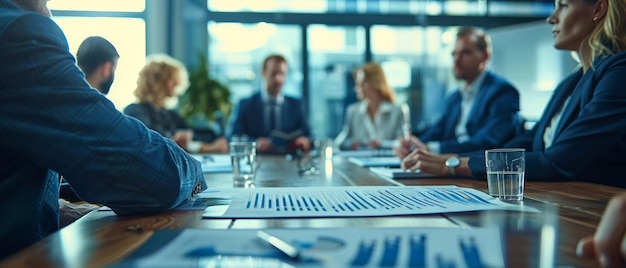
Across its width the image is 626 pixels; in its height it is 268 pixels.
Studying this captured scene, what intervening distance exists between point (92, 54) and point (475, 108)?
203 centimetres

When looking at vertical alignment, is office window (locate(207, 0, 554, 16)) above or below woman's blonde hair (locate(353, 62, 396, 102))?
above

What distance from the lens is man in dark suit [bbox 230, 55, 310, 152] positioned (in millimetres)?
4715

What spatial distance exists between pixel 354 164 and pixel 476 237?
1.63 metres

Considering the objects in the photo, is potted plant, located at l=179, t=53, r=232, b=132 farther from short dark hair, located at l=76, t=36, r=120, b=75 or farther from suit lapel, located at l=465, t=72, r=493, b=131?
suit lapel, located at l=465, t=72, r=493, b=131

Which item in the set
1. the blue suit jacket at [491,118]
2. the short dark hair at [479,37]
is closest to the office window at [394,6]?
the short dark hair at [479,37]

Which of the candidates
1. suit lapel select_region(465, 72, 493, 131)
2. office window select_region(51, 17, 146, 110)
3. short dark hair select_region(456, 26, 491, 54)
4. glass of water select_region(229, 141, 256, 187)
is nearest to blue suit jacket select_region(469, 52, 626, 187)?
glass of water select_region(229, 141, 256, 187)

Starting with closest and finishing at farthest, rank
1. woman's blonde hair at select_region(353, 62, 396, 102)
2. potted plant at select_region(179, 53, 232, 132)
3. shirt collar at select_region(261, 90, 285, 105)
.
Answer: woman's blonde hair at select_region(353, 62, 396, 102) < shirt collar at select_region(261, 90, 285, 105) < potted plant at select_region(179, 53, 232, 132)

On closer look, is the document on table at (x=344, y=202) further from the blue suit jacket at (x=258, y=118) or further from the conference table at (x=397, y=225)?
the blue suit jacket at (x=258, y=118)

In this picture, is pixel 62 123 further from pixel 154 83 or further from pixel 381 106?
pixel 381 106

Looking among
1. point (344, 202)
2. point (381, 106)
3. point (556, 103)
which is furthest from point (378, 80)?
point (344, 202)

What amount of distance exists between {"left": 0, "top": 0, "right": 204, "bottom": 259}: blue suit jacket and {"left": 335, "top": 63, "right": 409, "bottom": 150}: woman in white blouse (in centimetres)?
352

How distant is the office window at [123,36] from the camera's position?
20.6ft

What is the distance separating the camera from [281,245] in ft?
2.22

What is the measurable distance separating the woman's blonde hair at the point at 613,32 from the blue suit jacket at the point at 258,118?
2.91 metres
